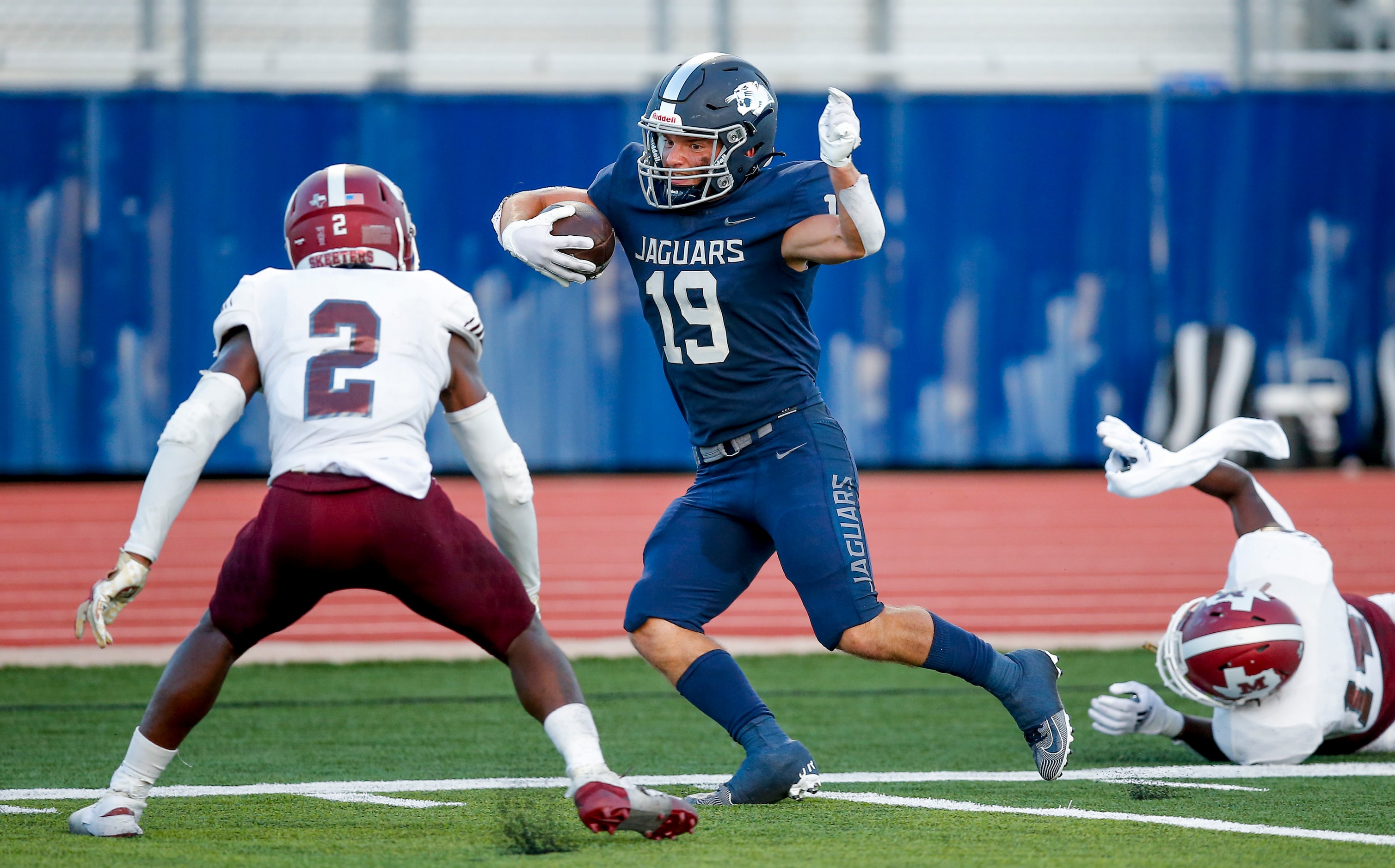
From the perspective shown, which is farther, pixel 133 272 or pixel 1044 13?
pixel 1044 13

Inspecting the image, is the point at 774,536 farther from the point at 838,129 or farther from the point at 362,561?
the point at 362,561

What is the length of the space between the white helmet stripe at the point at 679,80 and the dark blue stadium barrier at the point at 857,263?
6.36 metres

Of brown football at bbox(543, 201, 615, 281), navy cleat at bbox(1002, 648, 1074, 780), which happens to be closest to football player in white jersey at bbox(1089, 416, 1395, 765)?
navy cleat at bbox(1002, 648, 1074, 780)

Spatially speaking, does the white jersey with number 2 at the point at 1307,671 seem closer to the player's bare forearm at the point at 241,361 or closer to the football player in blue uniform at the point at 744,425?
the football player in blue uniform at the point at 744,425

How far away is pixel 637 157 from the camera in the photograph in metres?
4.59

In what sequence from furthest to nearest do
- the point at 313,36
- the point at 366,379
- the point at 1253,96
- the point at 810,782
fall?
the point at 313,36, the point at 1253,96, the point at 810,782, the point at 366,379

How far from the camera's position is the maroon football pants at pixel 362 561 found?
350 centimetres

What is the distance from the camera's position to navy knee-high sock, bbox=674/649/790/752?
432 cm

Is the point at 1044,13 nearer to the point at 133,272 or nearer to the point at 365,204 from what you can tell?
the point at 133,272

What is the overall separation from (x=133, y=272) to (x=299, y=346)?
765 centimetres

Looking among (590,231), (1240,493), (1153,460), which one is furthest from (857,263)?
(590,231)

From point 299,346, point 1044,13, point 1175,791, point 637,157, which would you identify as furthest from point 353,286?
point 1044,13

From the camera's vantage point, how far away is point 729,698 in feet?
14.3

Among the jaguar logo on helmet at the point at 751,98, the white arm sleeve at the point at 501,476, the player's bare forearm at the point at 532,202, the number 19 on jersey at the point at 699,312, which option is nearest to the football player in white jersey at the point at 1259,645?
the number 19 on jersey at the point at 699,312
